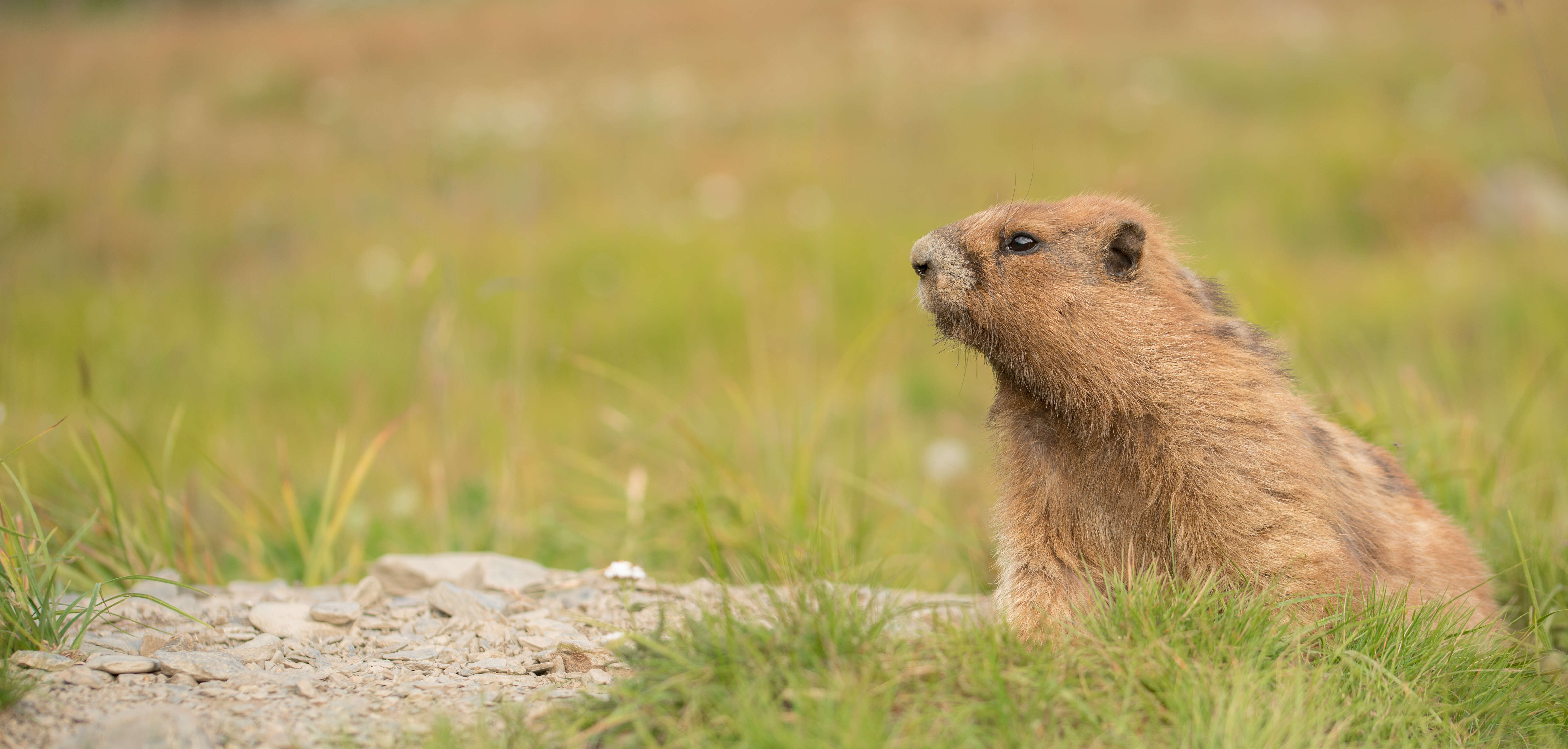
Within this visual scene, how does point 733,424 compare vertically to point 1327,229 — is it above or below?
below

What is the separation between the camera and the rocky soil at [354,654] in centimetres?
234

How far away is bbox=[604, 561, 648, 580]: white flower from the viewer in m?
3.69

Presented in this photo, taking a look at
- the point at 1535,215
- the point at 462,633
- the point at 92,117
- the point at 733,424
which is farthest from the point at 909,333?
the point at 92,117

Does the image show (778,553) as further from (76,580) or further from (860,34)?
(860,34)

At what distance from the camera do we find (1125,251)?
3328 mm

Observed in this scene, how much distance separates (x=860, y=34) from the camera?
20.6 metres

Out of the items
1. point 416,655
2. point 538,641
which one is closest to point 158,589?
point 416,655

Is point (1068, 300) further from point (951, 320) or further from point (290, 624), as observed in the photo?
point (290, 624)

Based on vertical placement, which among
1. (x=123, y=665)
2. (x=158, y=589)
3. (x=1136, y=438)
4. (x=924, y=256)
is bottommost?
(x=158, y=589)

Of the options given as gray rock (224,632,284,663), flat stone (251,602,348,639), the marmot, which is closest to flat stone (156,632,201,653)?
gray rock (224,632,284,663)

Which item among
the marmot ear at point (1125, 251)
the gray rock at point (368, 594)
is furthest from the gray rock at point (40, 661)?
the marmot ear at point (1125, 251)

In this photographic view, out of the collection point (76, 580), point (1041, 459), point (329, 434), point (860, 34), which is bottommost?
point (329, 434)

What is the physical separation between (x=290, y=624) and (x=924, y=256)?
2350mm

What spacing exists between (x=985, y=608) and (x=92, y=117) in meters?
15.9
